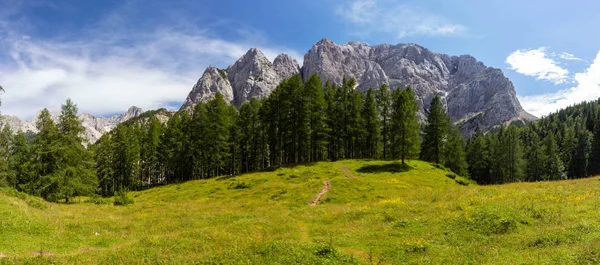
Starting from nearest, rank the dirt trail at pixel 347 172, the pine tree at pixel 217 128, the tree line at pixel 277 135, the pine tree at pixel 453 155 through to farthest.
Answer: the dirt trail at pixel 347 172 → the tree line at pixel 277 135 → the pine tree at pixel 217 128 → the pine tree at pixel 453 155

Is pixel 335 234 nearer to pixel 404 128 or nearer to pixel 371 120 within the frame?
pixel 404 128

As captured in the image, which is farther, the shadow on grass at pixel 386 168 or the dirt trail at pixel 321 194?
the shadow on grass at pixel 386 168

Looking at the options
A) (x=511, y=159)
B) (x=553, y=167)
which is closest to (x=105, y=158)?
(x=511, y=159)

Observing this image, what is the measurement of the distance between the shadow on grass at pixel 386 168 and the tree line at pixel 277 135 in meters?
3.06

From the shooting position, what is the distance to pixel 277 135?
77.7 meters

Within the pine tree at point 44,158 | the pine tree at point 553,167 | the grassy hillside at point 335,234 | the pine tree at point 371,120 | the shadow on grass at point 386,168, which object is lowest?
the pine tree at point 553,167

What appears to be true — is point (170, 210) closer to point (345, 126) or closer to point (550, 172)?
point (345, 126)

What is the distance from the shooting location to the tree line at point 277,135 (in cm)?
6700

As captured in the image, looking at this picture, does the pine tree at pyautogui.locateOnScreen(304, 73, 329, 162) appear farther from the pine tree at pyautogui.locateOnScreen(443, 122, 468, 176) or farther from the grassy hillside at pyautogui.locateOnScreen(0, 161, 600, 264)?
the pine tree at pyautogui.locateOnScreen(443, 122, 468, 176)

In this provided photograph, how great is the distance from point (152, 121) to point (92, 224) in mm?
65803

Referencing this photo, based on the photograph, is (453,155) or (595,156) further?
(595,156)

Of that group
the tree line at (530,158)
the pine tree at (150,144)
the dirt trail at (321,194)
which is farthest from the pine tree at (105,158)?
the tree line at (530,158)

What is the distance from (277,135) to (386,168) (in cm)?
3043

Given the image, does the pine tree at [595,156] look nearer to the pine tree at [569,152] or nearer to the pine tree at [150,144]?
the pine tree at [569,152]
